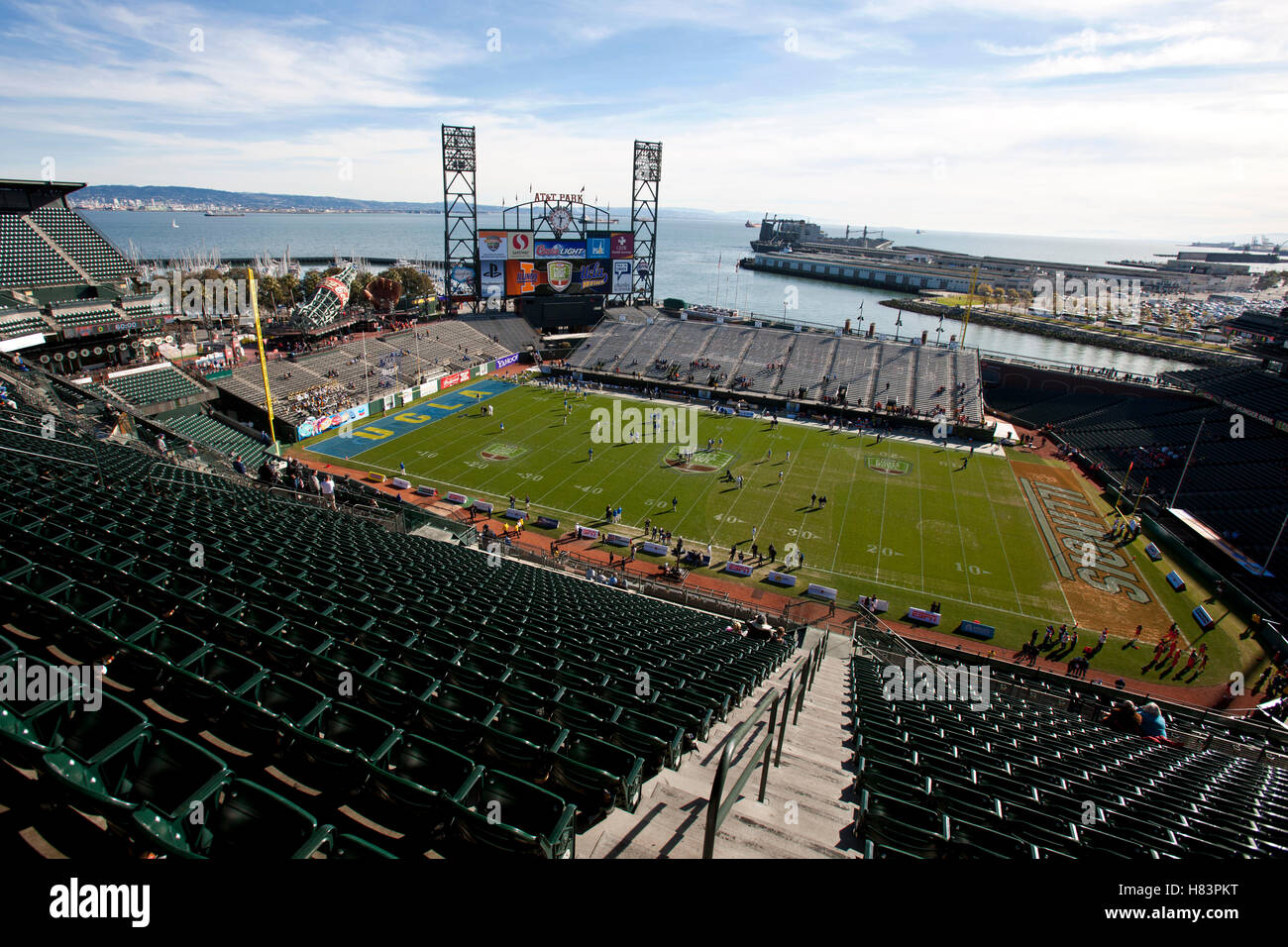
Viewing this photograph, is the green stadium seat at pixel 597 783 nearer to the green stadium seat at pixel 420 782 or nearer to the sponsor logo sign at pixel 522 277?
the green stadium seat at pixel 420 782

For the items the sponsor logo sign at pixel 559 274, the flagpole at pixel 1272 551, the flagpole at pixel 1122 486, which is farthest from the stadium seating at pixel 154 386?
the flagpole at pixel 1272 551

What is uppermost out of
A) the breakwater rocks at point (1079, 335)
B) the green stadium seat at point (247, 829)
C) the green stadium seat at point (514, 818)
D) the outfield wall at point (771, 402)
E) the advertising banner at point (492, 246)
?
the advertising banner at point (492, 246)

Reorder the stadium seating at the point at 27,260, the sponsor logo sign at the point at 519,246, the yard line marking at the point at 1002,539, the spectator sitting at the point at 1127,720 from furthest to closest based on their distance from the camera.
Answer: the sponsor logo sign at the point at 519,246
the stadium seating at the point at 27,260
the yard line marking at the point at 1002,539
the spectator sitting at the point at 1127,720

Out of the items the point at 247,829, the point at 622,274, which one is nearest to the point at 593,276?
the point at 622,274

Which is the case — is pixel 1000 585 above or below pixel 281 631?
below

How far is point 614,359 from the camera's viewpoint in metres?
66.1

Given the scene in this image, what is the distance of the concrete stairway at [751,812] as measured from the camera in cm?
662

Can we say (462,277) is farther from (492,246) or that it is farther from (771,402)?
(771,402)

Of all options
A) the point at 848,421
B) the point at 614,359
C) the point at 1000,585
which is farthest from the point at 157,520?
the point at 614,359

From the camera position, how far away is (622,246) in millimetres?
74500

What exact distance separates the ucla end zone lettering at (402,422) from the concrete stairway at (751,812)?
39.5 meters

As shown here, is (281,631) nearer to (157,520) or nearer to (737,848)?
(737,848)

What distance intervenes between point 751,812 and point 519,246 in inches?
2747

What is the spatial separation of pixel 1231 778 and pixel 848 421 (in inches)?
1705
